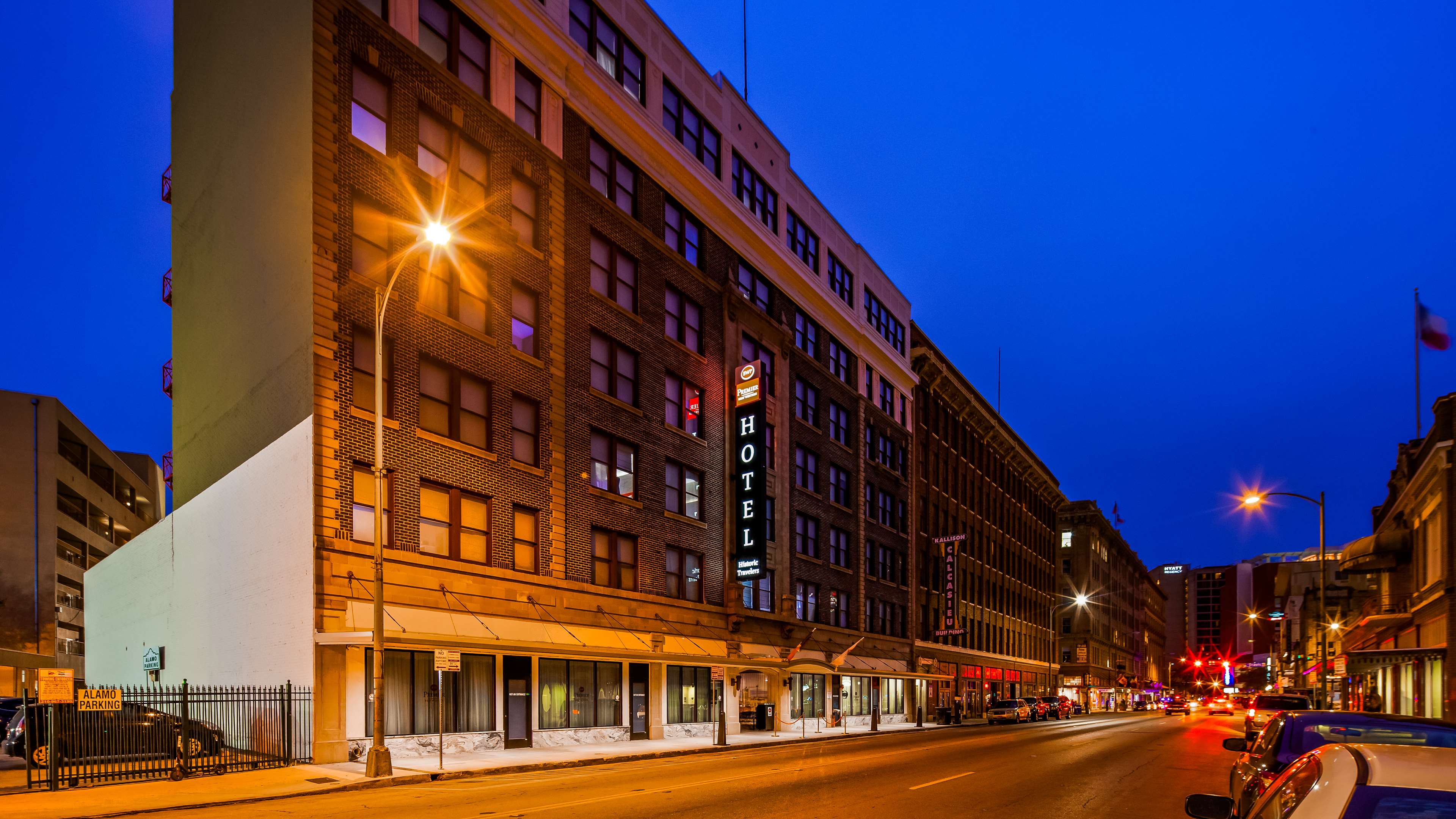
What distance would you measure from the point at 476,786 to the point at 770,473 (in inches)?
1019

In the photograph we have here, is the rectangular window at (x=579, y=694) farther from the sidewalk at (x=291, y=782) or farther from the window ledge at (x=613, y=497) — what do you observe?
the window ledge at (x=613, y=497)

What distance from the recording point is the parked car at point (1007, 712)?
58250 mm

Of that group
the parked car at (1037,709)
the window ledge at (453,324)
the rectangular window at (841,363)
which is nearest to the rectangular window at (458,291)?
the window ledge at (453,324)

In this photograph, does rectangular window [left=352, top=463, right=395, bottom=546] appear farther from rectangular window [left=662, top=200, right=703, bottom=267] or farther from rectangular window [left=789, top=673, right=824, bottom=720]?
rectangular window [left=789, top=673, right=824, bottom=720]

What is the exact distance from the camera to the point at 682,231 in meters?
39.2

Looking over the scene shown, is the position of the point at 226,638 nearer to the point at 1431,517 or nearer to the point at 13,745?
the point at 13,745

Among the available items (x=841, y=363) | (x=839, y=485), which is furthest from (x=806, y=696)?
(x=841, y=363)

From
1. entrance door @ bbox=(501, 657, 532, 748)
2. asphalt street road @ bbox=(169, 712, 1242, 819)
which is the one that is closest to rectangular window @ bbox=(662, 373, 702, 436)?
entrance door @ bbox=(501, 657, 532, 748)

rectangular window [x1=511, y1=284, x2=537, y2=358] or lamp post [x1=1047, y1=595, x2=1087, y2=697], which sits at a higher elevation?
rectangular window [x1=511, y1=284, x2=537, y2=358]

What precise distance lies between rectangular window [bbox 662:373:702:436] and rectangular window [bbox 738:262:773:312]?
5996mm

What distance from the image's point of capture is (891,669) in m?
55.5

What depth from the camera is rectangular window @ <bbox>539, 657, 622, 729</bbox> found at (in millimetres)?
29250

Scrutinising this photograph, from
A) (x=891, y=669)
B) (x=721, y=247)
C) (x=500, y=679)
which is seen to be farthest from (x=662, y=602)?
(x=891, y=669)

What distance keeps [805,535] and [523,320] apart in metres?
21.8
